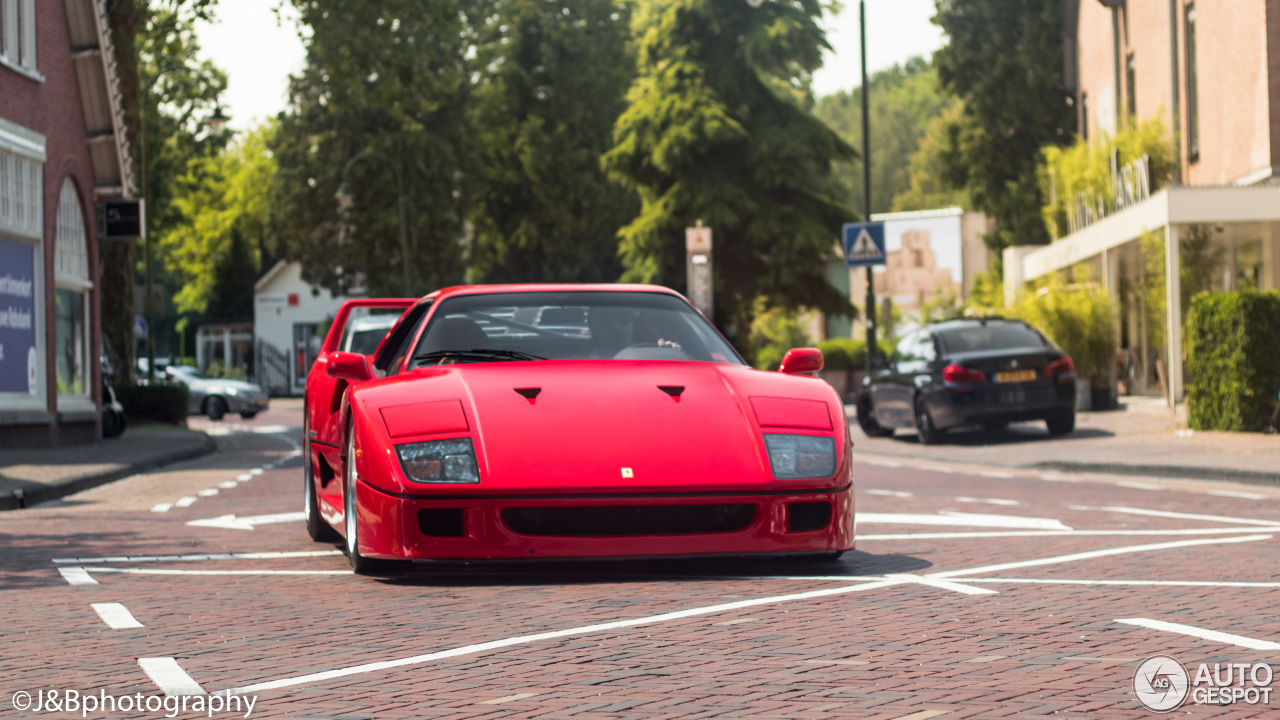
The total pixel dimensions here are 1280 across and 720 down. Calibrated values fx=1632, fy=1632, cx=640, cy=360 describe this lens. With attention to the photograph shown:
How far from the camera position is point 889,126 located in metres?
107

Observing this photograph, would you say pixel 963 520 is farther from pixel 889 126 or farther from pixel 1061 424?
pixel 889 126

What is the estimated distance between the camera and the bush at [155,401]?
31.2 m

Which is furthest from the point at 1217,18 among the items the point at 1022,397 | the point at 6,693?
the point at 6,693

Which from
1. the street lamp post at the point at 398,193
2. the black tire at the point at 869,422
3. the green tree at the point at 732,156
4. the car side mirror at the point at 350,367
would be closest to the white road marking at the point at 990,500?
the car side mirror at the point at 350,367

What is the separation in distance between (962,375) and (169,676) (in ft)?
54.8

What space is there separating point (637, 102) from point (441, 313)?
123 feet

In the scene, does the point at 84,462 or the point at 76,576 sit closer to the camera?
the point at 76,576

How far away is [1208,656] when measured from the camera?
5.06 m

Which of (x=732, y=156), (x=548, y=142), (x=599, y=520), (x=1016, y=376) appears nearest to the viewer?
(x=599, y=520)

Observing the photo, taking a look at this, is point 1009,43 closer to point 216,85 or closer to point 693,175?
point 693,175

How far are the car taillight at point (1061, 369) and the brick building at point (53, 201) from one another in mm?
13930

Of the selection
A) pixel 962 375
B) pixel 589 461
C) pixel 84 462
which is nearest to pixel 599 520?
pixel 589 461

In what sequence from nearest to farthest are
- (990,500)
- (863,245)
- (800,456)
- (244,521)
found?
(800,456) → (244,521) → (990,500) → (863,245)

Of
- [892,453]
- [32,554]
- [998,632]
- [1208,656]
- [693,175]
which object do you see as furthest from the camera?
[693,175]
